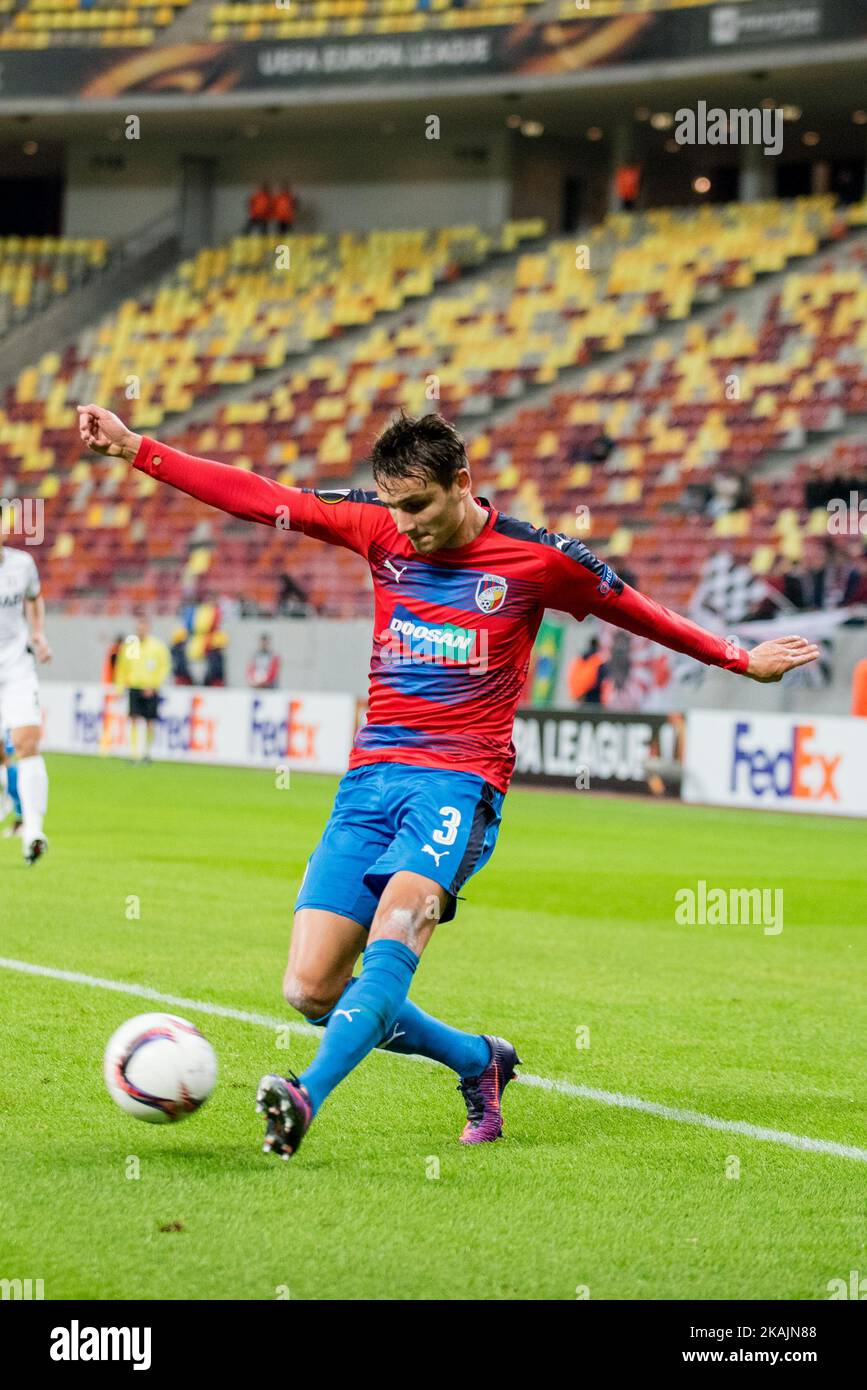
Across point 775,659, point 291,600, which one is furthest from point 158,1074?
point 291,600

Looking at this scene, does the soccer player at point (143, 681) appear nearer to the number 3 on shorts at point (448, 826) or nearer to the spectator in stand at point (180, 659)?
the spectator in stand at point (180, 659)

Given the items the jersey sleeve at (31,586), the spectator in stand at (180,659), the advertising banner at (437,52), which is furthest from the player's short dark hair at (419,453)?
the advertising banner at (437,52)

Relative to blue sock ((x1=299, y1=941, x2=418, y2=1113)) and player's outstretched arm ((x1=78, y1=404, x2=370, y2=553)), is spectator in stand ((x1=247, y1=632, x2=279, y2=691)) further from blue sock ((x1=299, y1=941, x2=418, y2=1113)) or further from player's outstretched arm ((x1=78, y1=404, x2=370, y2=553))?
blue sock ((x1=299, y1=941, x2=418, y2=1113))

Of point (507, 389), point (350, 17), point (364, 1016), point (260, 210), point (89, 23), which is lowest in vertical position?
point (364, 1016)

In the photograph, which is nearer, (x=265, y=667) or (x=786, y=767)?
(x=786, y=767)

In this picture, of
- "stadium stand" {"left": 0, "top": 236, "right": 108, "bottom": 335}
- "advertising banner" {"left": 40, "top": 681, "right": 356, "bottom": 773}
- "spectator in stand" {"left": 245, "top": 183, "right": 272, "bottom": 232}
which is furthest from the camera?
"stadium stand" {"left": 0, "top": 236, "right": 108, "bottom": 335}

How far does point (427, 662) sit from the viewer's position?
217 inches

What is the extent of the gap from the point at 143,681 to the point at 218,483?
18200 millimetres

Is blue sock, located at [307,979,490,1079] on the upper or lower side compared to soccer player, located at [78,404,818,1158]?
lower

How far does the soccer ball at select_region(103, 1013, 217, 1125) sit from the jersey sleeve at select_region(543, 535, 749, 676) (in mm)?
1686

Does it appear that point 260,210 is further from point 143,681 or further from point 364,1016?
point 364,1016

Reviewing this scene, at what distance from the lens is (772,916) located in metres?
11.8

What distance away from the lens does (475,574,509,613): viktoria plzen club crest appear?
18.0ft

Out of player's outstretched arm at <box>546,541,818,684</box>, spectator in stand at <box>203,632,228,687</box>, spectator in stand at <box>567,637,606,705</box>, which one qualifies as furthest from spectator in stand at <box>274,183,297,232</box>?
player's outstretched arm at <box>546,541,818,684</box>
